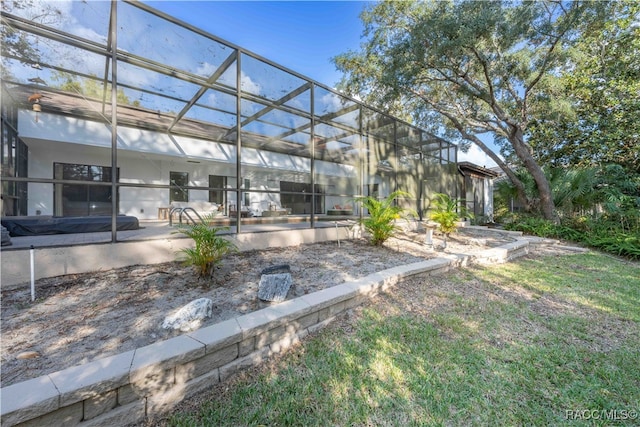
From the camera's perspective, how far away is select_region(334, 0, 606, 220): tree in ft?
22.9

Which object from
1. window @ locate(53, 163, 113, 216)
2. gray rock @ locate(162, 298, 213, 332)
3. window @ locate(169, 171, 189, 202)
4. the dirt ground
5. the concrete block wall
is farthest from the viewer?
window @ locate(169, 171, 189, 202)

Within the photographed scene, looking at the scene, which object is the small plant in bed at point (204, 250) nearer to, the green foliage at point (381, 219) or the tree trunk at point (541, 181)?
the green foliage at point (381, 219)

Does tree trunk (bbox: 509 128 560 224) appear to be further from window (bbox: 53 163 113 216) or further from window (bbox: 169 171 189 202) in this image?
window (bbox: 53 163 113 216)

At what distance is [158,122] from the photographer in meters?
8.26

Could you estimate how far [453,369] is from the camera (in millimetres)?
2020

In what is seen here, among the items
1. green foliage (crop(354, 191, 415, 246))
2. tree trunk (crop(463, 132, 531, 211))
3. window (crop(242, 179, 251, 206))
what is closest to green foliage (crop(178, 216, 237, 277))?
green foliage (crop(354, 191, 415, 246))

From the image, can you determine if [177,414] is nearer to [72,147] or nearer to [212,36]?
[212,36]

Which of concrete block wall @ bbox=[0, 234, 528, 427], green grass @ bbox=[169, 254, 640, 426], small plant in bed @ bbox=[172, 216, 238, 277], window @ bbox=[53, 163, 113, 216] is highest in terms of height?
window @ bbox=[53, 163, 113, 216]

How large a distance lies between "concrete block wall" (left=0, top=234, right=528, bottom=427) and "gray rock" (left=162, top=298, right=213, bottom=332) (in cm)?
28

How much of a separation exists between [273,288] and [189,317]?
2.75 feet

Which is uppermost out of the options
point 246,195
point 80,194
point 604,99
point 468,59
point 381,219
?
point 468,59

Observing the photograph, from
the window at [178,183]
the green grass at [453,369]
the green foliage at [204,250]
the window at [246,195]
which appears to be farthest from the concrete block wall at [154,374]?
the window at [178,183]

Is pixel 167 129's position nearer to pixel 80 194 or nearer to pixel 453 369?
pixel 80 194

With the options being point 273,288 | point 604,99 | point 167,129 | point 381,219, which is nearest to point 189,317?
point 273,288
